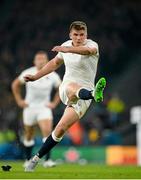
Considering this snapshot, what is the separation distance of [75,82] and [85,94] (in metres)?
0.54

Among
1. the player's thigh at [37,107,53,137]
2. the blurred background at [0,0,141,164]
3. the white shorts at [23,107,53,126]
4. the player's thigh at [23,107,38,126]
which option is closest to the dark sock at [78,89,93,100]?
the player's thigh at [37,107,53,137]

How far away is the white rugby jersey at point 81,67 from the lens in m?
17.0

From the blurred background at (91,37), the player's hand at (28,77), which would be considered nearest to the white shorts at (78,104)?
the player's hand at (28,77)

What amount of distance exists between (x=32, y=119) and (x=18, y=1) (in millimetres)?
17050

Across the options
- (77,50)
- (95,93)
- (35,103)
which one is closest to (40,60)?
(35,103)

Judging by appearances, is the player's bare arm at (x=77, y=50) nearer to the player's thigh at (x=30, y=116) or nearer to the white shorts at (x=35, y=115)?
the white shorts at (x=35, y=115)

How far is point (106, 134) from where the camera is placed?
32.3 metres

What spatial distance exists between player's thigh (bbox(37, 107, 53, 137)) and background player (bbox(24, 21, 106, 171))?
185 inches

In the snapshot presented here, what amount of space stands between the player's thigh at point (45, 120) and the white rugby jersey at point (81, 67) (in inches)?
194

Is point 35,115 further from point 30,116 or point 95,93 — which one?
point 95,93

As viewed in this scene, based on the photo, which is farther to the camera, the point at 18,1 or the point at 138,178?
the point at 18,1

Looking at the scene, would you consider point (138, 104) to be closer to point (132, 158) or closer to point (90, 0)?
point (90, 0)

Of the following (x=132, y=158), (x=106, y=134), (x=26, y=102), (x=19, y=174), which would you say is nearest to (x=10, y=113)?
(x=106, y=134)

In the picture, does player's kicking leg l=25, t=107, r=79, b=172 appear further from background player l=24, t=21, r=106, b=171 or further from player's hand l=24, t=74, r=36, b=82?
player's hand l=24, t=74, r=36, b=82
